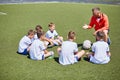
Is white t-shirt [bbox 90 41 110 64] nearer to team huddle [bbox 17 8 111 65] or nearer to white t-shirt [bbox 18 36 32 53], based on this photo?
team huddle [bbox 17 8 111 65]

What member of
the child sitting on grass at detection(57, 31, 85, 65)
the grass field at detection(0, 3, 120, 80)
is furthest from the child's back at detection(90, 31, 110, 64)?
the child sitting on grass at detection(57, 31, 85, 65)

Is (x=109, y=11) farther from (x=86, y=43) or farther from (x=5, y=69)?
(x=5, y=69)

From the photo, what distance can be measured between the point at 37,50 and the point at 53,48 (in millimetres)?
2147

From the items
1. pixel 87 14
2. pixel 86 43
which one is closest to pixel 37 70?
pixel 86 43

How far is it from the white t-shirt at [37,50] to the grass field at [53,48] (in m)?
0.24

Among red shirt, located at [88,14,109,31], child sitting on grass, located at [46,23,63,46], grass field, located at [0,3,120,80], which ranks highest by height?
red shirt, located at [88,14,109,31]

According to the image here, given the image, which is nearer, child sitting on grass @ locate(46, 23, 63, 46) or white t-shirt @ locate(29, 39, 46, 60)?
white t-shirt @ locate(29, 39, 46, 60)

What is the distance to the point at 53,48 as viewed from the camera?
1259 centimetres

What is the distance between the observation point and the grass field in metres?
9.23

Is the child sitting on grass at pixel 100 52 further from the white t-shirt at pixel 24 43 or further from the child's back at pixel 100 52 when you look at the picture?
the white t-shirt at pixel 24 43

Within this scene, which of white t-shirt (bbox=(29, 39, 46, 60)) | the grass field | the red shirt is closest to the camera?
the grass field

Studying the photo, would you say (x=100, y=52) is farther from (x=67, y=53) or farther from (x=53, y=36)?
(x=53, y=36)

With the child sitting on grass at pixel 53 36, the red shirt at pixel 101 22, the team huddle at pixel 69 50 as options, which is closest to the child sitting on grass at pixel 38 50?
the team huddle at pixel 69 50

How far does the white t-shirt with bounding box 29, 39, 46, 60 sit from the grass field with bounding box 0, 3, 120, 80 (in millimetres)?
239
